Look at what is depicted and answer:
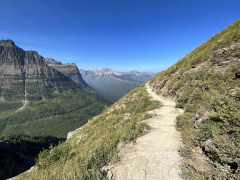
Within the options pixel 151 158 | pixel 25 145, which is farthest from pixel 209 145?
pixel 25 145

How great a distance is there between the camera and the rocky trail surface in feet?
17.0

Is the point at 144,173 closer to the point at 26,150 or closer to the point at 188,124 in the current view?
the point at 188,124

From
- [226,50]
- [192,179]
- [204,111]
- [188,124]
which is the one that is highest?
[226,50]

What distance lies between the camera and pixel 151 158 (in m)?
6.18

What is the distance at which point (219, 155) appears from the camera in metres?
4.27

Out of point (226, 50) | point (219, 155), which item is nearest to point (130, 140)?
point (219, 155)

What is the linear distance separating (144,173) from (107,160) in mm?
2488

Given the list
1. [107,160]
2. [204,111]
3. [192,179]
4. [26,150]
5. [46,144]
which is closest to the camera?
[192,179]

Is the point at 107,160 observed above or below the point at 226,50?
below

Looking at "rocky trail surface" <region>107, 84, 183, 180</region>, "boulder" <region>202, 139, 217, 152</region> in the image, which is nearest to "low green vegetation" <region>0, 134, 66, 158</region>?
"rocky trail surface" <region>107, 84, 183, 180</region>

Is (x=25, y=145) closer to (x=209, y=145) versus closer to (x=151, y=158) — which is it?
(x=151, y=158)

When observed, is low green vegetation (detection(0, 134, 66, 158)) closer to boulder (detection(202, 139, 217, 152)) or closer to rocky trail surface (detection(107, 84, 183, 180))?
rocky trail surface (detection(107, 84, 183, 180))

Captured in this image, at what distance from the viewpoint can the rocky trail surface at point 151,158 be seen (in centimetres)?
517

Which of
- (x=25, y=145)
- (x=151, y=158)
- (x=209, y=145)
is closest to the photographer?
(x=209, y=145)
